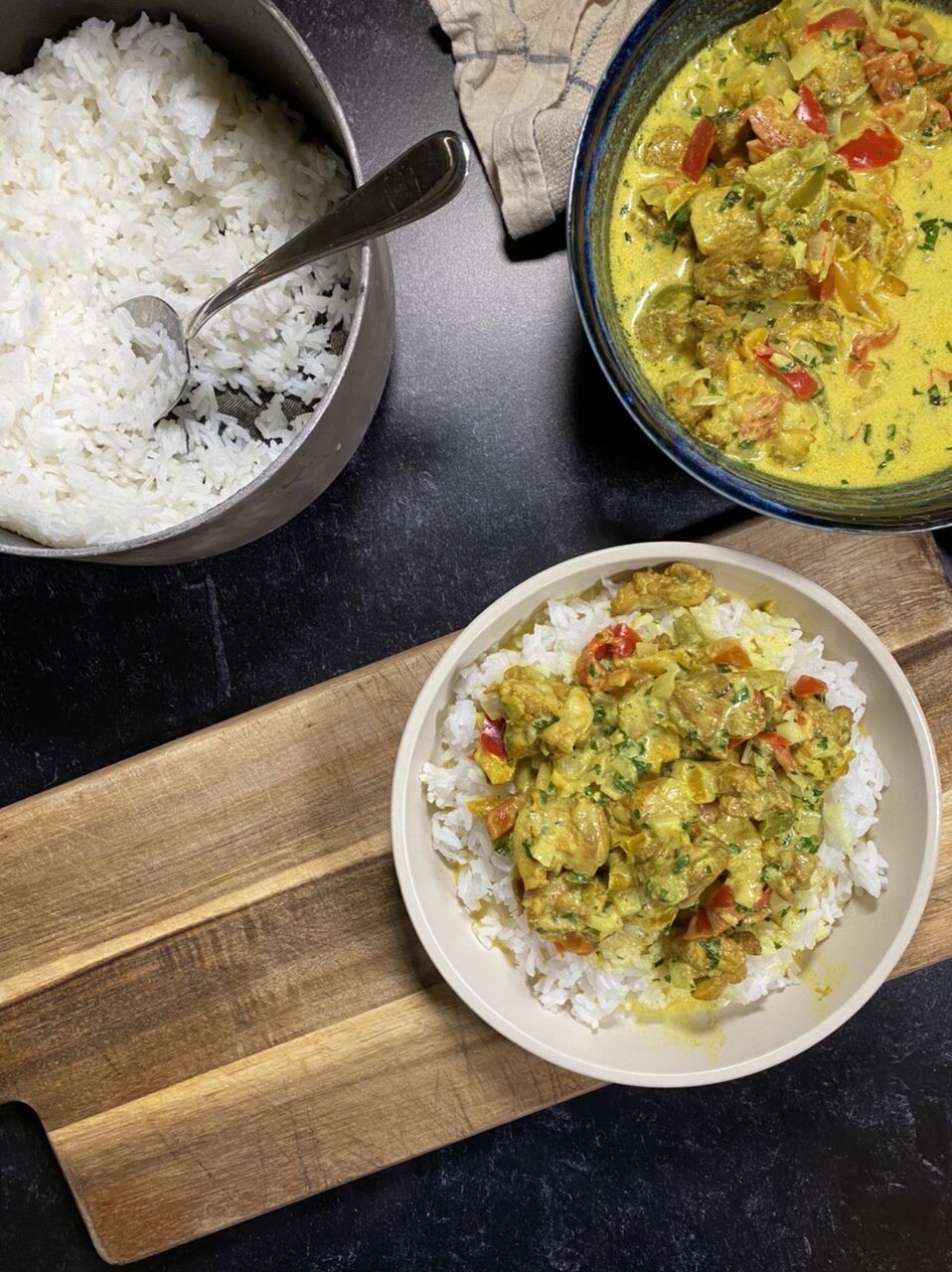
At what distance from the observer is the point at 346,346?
1.71m

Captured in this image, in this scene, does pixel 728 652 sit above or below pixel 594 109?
below

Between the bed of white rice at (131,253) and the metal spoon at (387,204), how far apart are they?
0.18 metres

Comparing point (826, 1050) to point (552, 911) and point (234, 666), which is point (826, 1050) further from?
point (234, 666)

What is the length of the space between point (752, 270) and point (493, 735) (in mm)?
958

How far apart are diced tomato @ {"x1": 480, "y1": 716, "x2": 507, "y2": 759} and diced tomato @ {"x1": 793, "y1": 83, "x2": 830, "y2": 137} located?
3.97 ft

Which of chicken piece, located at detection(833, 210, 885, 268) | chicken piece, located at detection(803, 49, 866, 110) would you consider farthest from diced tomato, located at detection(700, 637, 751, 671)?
chicken piece, located at detection(803, 49, 866, 110)

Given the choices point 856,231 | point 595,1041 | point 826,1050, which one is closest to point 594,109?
point 856,231

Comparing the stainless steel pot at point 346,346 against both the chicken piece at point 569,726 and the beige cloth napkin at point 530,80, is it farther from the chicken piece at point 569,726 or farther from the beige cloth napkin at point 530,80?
the chicken piece at point 569,726

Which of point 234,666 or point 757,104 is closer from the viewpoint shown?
point 757,104

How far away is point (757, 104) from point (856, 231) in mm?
287

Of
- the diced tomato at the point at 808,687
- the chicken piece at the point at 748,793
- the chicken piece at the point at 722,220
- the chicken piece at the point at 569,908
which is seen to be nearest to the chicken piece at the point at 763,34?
the chicken piece at the point at 722,220

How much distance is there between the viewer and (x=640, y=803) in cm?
179

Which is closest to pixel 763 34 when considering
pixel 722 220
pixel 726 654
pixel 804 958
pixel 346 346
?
pixel 722 220

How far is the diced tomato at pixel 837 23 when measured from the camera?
6.26 feet
